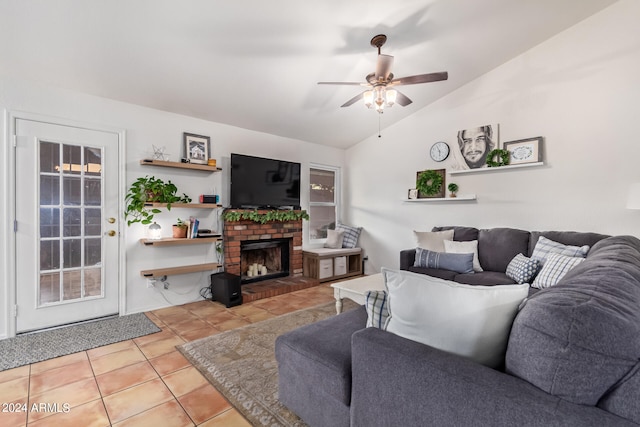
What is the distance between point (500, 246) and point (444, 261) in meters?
0.66

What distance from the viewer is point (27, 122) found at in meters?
2.78

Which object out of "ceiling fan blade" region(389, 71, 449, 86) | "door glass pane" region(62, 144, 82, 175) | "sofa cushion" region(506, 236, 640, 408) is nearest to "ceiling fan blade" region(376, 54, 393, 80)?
"ceiling fan blade" region(389, 71, 449, 86)

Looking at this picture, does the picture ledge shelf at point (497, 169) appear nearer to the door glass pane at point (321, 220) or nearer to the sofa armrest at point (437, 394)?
the door glass pane at point (321, 220)

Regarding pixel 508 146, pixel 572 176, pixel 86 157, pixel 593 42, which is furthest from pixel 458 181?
pixel 86 157

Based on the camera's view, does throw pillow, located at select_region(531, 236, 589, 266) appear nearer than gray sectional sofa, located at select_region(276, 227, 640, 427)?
No

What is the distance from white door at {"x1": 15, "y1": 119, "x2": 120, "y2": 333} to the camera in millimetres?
2799

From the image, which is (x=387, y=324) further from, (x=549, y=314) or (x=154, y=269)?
(x=154, y=269)

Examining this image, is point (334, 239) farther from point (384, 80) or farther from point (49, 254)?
point (49, 254)

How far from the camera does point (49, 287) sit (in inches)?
115

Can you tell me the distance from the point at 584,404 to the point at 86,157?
156 inches

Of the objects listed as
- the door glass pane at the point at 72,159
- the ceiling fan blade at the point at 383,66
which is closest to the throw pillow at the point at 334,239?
the ceiling fan blade at the point at 383,66

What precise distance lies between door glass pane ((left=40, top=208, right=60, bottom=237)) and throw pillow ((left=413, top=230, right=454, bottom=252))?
399 centimetres

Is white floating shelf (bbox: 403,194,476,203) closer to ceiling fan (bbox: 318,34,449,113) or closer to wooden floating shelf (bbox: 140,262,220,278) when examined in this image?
ceiling fan (bbox: 318,34,449,113)

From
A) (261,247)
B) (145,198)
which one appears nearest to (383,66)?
(145,198)
